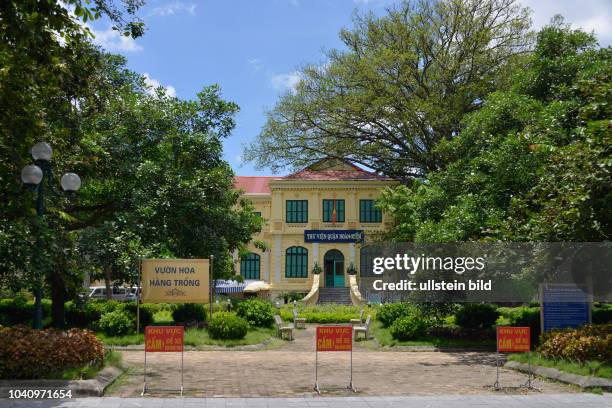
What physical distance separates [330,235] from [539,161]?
27492 millimetres

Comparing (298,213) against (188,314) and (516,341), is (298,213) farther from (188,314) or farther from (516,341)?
(516,341)

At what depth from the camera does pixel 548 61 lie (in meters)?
19.8

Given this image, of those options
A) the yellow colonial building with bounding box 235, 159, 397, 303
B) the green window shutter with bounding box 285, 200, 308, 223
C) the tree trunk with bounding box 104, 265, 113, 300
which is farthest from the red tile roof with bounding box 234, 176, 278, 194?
the tree trunk with bounding box 104, 265, 113, 300

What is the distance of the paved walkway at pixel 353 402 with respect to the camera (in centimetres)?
1031

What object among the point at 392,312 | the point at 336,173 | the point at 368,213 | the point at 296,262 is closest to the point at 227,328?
the point at 392,312

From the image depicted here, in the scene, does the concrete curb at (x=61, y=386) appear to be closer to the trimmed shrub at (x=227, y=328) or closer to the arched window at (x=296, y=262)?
the trimmed shrub at (x=227, y=328)

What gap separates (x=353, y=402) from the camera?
1088cm

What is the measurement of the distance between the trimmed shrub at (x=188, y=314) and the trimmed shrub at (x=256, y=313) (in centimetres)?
177

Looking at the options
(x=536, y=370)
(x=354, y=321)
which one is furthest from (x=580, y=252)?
(x=354, y=321)

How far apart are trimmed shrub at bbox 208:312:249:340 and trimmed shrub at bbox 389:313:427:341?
5218 millimetres

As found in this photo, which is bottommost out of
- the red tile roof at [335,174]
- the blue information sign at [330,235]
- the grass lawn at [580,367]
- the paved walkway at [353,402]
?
the paved walkway at [353,402]

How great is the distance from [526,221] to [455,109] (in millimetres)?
15299

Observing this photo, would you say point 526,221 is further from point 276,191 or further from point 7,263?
point 276,191

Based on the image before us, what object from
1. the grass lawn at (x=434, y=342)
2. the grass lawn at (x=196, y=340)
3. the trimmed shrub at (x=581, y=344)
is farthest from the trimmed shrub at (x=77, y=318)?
the trimmed shrub at (x=581, y=344)
